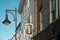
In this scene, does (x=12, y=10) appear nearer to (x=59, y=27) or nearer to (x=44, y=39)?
(x=44, y=39)

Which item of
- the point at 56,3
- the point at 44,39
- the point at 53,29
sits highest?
the point at 56,3

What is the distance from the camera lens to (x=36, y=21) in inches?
845

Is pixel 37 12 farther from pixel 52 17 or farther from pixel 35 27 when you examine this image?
pixel 52 17

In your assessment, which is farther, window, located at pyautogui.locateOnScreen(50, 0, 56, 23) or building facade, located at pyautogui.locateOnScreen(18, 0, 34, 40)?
building facade, located at pyautogui.locateOnScreen(18, 0, 34, 40)

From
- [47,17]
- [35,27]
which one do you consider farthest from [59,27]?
[35,27]

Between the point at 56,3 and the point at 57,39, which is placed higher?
the point at 56,3

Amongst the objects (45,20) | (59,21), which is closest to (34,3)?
(45,20)

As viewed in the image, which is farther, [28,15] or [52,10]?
[28,15]

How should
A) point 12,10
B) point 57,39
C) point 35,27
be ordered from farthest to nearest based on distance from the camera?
point 12,10
point 35,27
point 57,39

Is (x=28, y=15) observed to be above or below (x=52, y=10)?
below

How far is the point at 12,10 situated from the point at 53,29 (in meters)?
14.2

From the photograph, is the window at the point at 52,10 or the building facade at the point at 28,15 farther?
the building facade at the point at 28,15

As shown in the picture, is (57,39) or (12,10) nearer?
(57,39)

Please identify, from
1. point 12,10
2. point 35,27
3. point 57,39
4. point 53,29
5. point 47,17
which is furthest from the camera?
point 12,10
